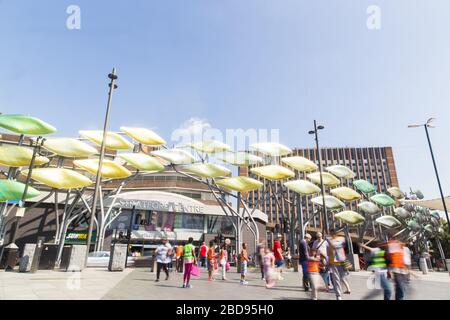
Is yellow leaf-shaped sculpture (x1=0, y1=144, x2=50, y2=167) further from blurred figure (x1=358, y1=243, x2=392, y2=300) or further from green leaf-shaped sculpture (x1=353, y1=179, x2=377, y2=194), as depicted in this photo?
green leaf-shaped sculpture (x1=353, y1=179, x2=377, y2=194)

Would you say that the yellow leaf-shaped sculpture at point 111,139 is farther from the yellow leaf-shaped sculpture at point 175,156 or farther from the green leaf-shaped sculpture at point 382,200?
the green leaf-shaped sculpture at point 382,200

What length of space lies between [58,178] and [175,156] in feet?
35.6

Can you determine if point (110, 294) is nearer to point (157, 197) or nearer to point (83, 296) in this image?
point (83, 296)

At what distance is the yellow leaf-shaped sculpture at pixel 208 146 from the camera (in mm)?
30322

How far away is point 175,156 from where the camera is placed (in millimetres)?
28688

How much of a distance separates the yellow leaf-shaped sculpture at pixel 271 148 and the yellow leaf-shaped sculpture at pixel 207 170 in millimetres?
4821

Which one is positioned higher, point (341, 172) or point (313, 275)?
point (341, 172)

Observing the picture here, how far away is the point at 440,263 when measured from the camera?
97.9 ft

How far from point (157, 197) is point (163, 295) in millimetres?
29170

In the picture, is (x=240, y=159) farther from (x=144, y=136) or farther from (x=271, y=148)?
(x=144, y=136)

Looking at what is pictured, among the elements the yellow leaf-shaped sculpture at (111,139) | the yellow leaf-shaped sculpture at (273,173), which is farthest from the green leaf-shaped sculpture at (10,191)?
the yellow leaf-shaped sculpture at (273,173)

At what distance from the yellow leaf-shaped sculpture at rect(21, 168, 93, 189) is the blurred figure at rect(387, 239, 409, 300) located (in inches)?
844

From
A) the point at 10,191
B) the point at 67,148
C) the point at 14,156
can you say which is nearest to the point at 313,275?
the point at 10,191
